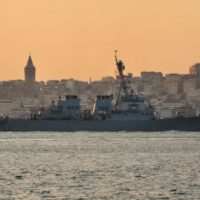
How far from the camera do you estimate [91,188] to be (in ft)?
220

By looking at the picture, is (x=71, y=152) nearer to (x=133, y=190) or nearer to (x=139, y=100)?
(x=133, y=190)

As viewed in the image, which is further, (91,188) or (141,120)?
(141,120)

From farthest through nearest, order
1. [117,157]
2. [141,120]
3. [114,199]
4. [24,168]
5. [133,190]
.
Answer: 1. [141,120]
2. [117,157]
3. [24,168]
4. [133,190]
5. [114,199]

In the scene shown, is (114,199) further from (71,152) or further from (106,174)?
(71,152)

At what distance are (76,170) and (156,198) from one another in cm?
2041

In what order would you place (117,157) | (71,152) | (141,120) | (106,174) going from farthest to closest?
(141,120)
(71,152)
(117,157)
(106,174)

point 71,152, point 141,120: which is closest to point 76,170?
point 71,152

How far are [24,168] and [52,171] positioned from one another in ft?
13.7

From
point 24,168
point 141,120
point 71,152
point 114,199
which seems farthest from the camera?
point 141,120

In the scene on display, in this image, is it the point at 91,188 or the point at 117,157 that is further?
the point at 117,157

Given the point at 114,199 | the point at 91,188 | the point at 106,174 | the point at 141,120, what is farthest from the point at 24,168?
the point at 141,120

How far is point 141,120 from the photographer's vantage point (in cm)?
19562

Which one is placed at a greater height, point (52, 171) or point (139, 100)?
point (139, 100)

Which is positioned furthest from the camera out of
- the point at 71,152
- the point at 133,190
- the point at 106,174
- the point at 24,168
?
the point at 71,152
